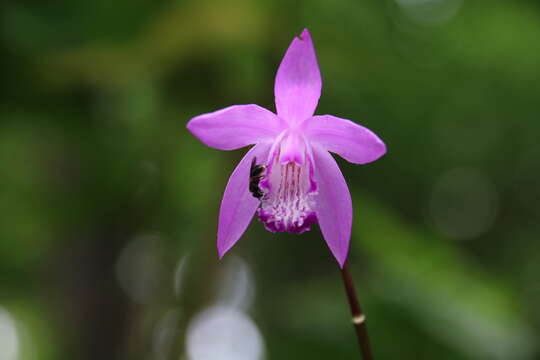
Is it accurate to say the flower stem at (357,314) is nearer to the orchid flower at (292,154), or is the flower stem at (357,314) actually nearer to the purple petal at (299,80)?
the orchid flower at (292,154)

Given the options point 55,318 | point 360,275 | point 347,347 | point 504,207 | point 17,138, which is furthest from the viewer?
point 504,207

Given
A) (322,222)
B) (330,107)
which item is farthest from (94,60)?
(322,222)

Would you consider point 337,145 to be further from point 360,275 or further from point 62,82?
point 360,275

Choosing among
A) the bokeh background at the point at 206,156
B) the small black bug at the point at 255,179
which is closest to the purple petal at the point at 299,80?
the small black bug at the point at 255,179

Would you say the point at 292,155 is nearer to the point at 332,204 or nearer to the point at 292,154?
the point at 292,154

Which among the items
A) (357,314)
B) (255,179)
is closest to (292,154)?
(255,179)
